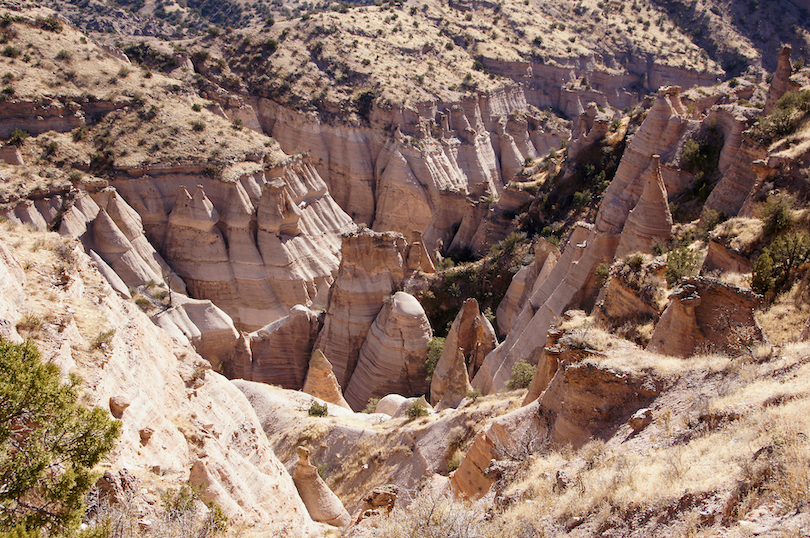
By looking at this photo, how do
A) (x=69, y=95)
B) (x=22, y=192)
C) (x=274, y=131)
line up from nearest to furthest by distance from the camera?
1. (x=22, y=192)
2. (x=69, y=95)
3. (x=274, y=131)

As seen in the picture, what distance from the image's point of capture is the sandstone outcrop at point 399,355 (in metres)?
23.9

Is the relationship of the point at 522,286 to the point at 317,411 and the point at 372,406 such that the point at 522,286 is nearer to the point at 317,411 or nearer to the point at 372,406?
the point at 372,406

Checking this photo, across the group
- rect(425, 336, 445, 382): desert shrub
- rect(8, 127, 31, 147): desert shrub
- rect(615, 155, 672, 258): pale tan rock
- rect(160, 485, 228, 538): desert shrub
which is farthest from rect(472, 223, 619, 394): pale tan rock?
rect(8, 127, 31, 147): desert shrub

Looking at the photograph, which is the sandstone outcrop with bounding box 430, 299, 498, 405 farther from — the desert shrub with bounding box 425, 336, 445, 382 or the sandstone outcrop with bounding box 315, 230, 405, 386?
the sandstone outcrop with bounding box 315, 230, 405, 386

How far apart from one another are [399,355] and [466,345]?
366cm

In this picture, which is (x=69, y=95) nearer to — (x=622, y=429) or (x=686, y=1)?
(x=622, y=429)

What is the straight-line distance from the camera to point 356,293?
26.5m

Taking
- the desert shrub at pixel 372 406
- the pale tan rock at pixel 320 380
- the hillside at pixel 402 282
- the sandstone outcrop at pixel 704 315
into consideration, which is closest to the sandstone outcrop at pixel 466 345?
the hillside at pixel 402 282

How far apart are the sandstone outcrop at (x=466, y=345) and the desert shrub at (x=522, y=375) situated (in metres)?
4.11

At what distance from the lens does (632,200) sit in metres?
21.5

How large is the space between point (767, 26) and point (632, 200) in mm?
74798

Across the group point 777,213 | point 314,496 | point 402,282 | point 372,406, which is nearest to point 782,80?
point 777,213

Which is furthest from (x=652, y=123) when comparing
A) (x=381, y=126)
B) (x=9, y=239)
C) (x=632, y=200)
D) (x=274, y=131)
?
(x=274, y=131)

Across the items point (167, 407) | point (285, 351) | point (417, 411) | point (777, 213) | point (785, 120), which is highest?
point (785, 120)
